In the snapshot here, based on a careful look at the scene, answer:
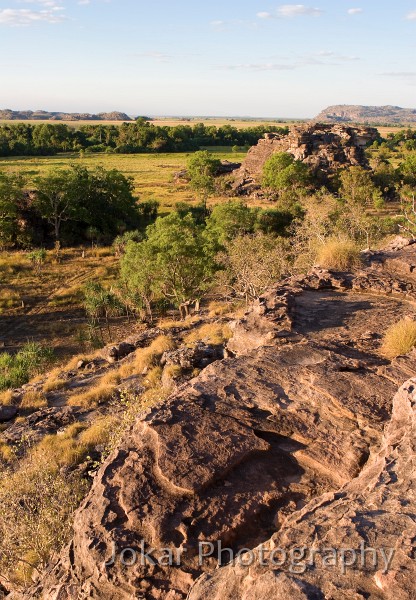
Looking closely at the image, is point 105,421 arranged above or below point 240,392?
below

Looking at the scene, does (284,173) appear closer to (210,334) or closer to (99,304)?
(99,304)

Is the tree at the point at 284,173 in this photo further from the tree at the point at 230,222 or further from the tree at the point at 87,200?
the tree at the point at 230,222

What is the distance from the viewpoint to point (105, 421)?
1198 cm

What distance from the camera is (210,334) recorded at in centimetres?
1672

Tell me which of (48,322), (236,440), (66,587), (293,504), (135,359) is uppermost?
(236,440)

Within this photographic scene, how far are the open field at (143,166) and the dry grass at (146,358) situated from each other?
108ft

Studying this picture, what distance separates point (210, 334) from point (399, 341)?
29.8 ft

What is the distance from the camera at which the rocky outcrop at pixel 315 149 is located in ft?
190

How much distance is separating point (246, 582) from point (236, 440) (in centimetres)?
223

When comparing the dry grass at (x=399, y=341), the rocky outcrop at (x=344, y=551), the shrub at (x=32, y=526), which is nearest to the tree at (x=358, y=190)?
the dry grass at (x=399, y=341)

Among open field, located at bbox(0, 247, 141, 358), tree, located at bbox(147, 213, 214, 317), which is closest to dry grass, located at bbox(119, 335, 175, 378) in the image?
tree, located at bbox(147, 213, 214, 317)

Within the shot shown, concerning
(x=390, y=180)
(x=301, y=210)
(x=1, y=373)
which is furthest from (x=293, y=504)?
(x=390, y=180)

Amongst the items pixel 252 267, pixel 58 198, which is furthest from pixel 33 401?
pixel 58 198

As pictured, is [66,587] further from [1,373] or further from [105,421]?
[1,373]
